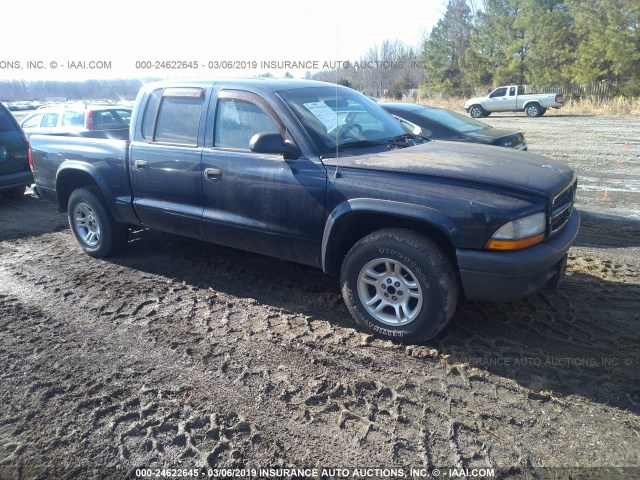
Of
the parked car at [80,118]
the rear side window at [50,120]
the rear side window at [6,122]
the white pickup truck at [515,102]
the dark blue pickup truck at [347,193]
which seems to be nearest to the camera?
the dark blue pickup truck at [347,193]

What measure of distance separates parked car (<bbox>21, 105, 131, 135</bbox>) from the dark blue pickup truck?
5.49m

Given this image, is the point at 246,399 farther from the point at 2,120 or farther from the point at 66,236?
the point at 2,120

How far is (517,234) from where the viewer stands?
342 cm

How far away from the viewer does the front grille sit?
12.1 ft

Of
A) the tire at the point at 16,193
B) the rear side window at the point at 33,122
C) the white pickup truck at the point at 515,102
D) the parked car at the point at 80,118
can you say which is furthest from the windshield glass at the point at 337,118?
the white pickup truck at the point at 515,102

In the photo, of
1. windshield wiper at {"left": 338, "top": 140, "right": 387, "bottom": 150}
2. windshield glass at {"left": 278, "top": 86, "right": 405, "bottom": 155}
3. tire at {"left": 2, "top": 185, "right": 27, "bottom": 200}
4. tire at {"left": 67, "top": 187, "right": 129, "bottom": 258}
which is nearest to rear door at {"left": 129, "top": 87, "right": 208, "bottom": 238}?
tire at {"left": 67, "top": 187, "right": 129, "bottom": 258}

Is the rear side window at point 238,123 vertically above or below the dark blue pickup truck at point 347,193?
above

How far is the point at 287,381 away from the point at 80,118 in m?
10.5

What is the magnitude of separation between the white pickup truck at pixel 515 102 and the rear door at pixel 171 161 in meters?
28.2

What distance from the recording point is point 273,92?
446cm

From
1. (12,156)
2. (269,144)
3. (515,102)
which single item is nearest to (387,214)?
(269,144)

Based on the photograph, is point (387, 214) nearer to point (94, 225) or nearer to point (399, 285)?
point (399, 285)

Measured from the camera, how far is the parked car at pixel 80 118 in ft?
36.3

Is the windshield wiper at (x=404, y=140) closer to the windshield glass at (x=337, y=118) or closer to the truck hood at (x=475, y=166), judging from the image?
the windshield glass at (x=337, y=118)
